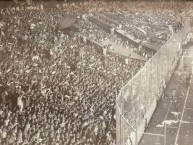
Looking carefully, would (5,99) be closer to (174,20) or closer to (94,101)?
(94,101)

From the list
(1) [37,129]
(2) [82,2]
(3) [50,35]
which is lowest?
(1) [37,129]

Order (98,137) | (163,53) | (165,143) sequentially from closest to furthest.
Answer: (98,137), (165,143), (163,53)

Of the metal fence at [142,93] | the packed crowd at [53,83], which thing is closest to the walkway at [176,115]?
the metal fence at [142,93]

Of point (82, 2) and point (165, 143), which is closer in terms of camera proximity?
point (82, 2)

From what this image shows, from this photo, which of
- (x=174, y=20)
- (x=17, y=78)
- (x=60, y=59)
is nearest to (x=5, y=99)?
(x=17, y=78)

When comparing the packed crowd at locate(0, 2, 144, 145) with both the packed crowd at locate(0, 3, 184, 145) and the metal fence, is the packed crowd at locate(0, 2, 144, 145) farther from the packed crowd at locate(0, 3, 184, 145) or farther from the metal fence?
the metal fence

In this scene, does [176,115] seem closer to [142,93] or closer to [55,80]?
[142,93]
